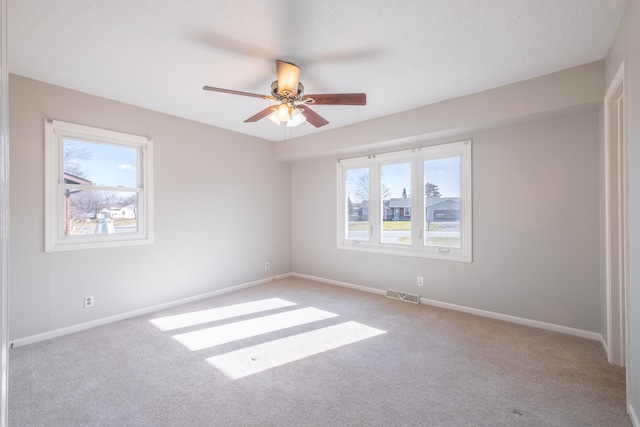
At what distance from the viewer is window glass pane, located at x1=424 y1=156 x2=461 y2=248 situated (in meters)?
3.86

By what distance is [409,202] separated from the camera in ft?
14.1

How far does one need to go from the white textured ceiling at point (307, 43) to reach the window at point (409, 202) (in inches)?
41.1

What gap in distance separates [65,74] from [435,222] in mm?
4465

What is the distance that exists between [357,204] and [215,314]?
2.72 metres

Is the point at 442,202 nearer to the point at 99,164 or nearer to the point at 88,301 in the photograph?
the point at 99,164

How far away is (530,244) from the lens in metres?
3.28

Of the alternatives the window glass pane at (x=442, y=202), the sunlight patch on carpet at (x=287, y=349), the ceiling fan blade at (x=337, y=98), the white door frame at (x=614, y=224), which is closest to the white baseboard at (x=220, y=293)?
the white door frame at (x=614, y=224)

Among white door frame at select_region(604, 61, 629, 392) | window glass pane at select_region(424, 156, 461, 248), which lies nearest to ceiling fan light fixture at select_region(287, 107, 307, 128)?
window glass pane at select_region(424, 156, 461, 248)

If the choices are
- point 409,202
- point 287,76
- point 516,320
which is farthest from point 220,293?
point 516,320

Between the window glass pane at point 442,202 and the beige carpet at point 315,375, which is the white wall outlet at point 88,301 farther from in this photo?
the window glass pane at point 442,202

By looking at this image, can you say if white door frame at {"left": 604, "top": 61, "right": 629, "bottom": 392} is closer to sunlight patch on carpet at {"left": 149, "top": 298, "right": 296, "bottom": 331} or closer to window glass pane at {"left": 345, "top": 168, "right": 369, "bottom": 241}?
window glass pane at {"left": 345, "top": 168, "right": 369, "bottom": 241}

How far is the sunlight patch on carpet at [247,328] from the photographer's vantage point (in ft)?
9.54

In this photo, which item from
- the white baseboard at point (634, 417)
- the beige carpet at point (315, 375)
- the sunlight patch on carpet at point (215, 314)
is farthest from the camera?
the sunlight patch on carpet at point (215, 314)

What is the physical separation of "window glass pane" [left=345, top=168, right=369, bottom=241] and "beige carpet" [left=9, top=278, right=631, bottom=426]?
167 cm
